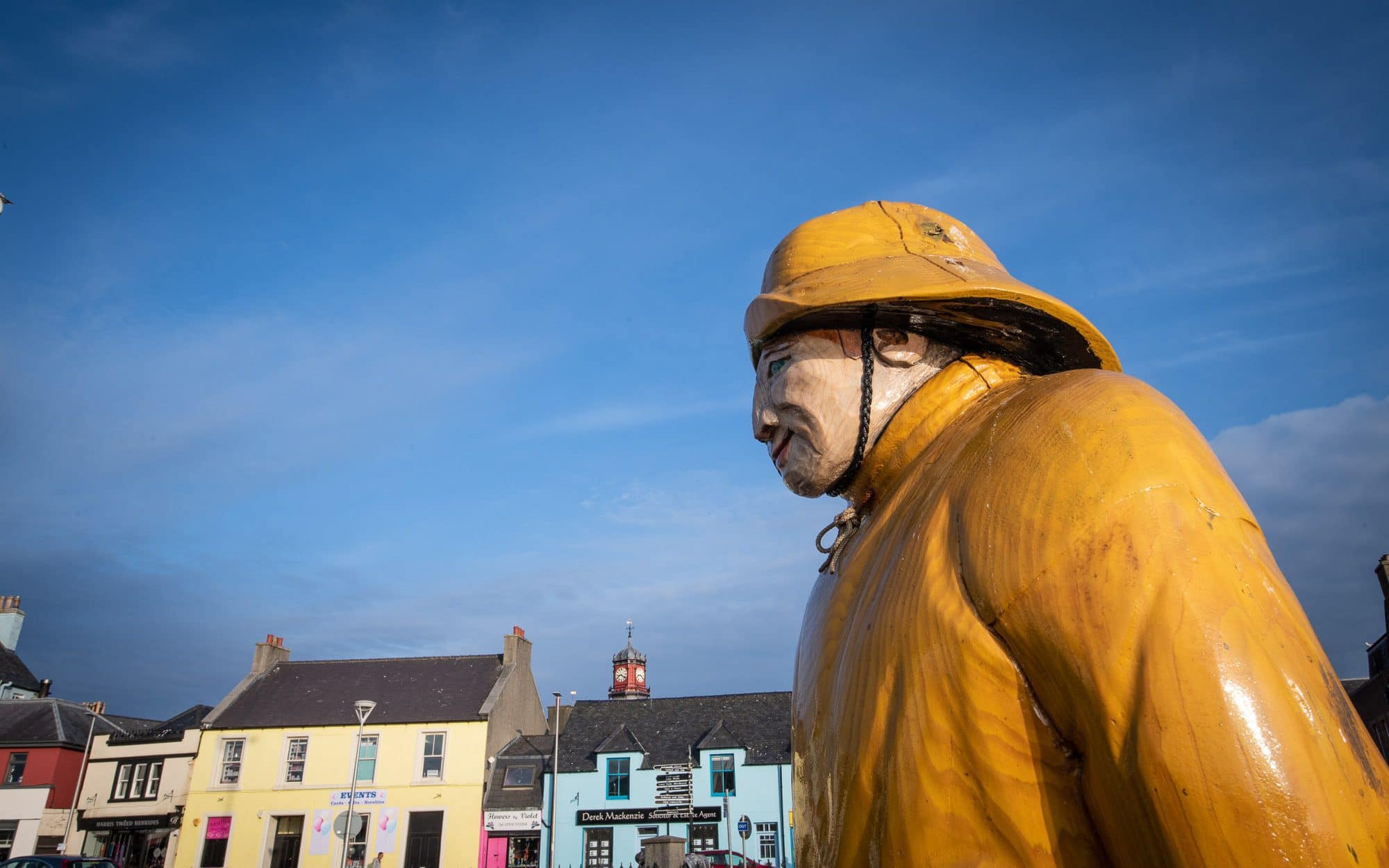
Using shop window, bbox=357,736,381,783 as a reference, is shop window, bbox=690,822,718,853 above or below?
below

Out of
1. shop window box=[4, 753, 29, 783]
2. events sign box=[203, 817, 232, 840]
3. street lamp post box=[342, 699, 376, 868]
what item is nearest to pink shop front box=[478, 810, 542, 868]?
street lamp post box=[342, 699, 376, 868]

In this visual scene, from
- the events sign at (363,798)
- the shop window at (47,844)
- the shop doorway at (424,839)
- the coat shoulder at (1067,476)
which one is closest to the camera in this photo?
the coat shoulder at (1067,476)

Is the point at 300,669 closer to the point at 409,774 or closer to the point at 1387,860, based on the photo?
the point at 409,774

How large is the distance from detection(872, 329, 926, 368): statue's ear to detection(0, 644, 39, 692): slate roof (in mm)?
50699

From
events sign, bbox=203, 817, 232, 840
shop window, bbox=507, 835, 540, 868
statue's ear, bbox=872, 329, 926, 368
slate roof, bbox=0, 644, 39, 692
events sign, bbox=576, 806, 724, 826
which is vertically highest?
slate roof, bbox=0, 644, 39, 692

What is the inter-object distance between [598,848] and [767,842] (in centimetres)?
642

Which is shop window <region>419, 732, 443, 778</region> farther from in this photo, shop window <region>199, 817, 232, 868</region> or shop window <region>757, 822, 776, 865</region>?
shop window <region>757, 822, 776, 865</region>

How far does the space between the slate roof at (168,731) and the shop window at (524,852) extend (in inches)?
523

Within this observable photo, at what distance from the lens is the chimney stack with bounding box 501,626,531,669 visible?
35594 mm

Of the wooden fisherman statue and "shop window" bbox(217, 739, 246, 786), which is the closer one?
the wooden fisherman statue

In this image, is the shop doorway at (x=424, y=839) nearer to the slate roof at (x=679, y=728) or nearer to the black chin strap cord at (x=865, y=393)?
the slate roof at (x=679, y=728)

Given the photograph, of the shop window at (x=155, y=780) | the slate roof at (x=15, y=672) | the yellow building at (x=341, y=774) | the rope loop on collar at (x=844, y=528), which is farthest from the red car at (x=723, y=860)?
the slate roof at (x=15, y=672)

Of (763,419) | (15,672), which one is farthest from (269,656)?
(763,419)

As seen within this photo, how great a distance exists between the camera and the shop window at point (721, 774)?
3228 centimetres
